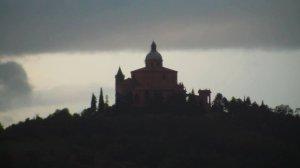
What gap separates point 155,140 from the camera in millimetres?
161750

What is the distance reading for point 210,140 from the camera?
163750 millimetres

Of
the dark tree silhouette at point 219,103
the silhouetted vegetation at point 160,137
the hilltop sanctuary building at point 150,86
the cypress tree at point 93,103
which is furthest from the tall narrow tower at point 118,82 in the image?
the dark tree silhouette at point 219,103

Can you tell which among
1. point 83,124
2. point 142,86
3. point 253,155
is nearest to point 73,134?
point 83,124

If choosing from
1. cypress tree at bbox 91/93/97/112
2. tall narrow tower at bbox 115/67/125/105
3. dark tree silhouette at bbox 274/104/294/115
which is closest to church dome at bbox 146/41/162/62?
tall narrow tower at bbox 115/67/125/105

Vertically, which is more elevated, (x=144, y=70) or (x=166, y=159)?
(x=144, y=70)

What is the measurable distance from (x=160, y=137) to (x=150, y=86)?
9848mm

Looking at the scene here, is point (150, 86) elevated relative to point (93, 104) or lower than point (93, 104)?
elevated

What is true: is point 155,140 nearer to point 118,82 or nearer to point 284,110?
point 118,82

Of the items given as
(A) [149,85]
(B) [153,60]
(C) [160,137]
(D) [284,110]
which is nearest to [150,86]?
(A) [149,85]

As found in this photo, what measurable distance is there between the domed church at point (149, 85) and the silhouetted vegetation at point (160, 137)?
66.8 inches

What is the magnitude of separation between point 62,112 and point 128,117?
14.9 m

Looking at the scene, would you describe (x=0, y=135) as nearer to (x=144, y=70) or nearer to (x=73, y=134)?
(x=73, y=134)

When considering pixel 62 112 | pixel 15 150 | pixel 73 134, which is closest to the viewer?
pixel 15 150

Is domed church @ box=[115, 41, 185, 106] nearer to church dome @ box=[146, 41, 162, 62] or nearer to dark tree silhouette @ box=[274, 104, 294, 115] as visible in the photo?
church dome @ box=[146, 41, 162, 62]
